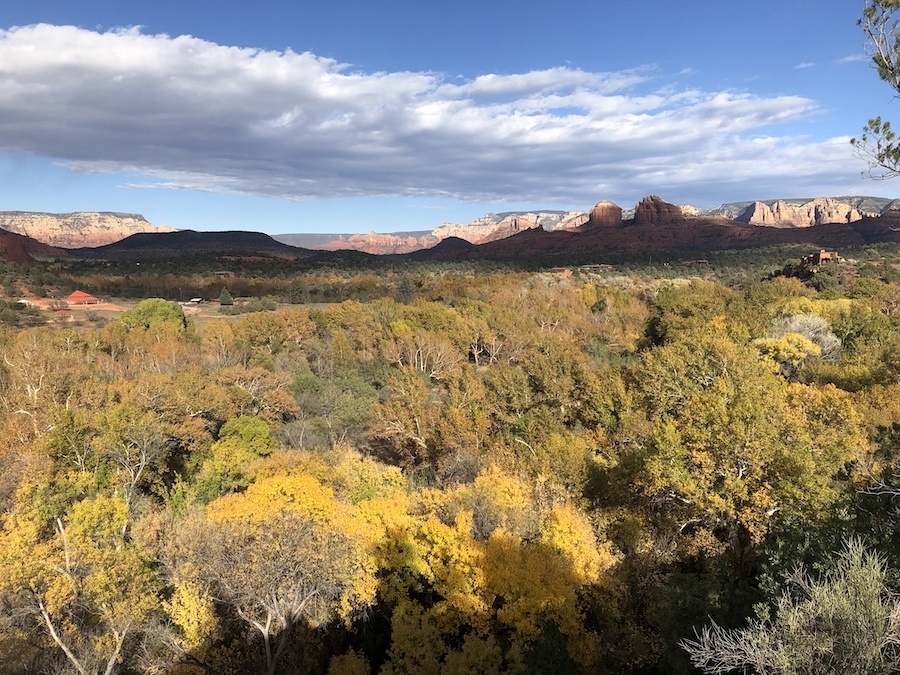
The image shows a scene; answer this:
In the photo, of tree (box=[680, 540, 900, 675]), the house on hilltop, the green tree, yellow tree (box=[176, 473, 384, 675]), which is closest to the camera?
tree (box=[680, 540, 900, 675])

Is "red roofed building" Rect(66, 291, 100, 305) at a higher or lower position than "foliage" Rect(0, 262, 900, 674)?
higher

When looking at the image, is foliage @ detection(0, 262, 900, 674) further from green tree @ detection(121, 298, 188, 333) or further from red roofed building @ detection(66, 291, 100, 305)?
→ red roofed building @ detection(66, 291, 100, 305)

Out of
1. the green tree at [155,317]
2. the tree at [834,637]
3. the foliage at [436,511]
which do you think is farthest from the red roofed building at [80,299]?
the tree at [834,637]

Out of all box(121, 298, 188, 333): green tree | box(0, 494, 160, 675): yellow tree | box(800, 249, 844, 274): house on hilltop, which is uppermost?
box(800, 249, 844, 274): house on hilltop

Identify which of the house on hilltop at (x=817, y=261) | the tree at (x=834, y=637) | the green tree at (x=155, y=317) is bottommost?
the tree at (x=834, y=637)

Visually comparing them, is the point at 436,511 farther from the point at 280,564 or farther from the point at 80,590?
the point at 80,590

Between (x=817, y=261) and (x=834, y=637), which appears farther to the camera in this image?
(x=817, y=261)

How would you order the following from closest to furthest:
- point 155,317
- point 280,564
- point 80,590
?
1. point 280,564
2. point 80,590
3. point 155,317

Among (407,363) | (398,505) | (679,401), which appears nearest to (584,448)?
(679,401)

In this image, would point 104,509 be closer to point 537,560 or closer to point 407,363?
point 537,560

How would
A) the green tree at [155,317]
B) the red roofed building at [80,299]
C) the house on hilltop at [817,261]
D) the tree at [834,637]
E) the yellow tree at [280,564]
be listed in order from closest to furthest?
the tree at [834,637] < the yellow tree at [280,564] < the green tree at [155,317] < the red roofed building at [80,299] < the house on hilltop at [817,261]

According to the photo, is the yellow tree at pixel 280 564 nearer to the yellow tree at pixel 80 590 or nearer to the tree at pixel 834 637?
the yellow tree at pixel 80 590

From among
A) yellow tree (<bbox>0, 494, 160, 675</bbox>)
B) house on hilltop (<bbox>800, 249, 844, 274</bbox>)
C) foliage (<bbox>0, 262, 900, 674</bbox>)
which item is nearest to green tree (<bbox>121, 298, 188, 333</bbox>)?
foliage (<bbox>0, 262, 900, 674</bbox>)

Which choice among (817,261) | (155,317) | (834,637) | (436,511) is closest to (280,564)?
(436,511)
